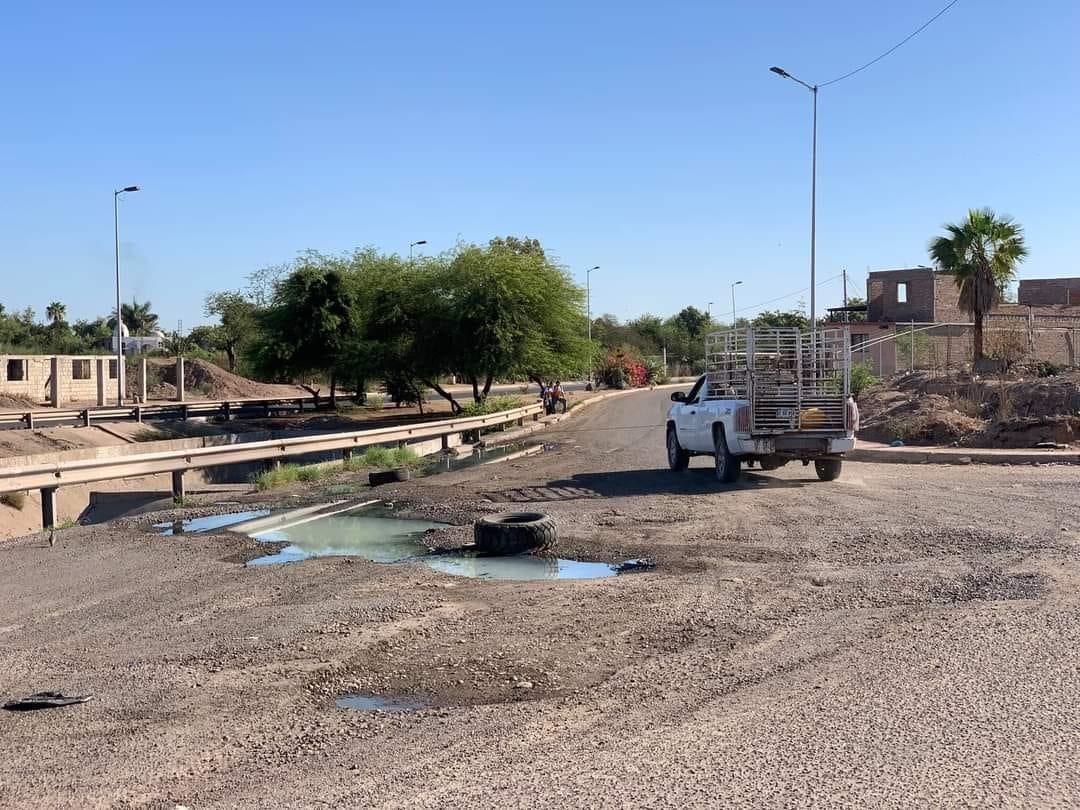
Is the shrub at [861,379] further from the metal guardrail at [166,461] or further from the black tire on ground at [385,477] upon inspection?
the black tire on ground at [385,477]

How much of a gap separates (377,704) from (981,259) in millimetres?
32222

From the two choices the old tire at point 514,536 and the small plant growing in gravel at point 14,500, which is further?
the small plant growing in gravel at point 14,500

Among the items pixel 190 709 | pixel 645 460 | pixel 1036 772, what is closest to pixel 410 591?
pixel 190 709

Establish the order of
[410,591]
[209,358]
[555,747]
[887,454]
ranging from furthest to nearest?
[209,358] < [887,454] < [410,591] < [555,747]

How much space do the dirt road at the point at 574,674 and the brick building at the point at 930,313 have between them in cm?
3116

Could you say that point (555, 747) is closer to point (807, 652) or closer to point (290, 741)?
point (290, 741)

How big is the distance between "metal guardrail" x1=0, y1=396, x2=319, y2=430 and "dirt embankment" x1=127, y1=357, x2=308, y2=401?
17.7 meters

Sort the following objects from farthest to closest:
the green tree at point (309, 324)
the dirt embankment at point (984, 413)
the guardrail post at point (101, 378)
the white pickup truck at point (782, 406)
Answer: the guardrail post at point (101, 378) < the green tree at point (309, 324) < the dirt embankment at point (984, 413) < the white pickup truck at point (782, 406)

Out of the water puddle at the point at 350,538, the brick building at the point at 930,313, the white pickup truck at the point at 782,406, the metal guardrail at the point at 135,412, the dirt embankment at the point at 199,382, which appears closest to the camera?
the water puddle at the point at 350,538

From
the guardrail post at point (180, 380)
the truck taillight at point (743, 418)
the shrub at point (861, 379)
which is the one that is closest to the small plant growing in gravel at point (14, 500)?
the truck taillight at point (743, 418)

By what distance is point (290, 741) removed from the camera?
525cm

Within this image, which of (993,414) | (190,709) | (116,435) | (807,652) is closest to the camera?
(190,709)

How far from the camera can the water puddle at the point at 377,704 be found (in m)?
5.77

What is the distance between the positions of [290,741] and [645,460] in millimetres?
16994
